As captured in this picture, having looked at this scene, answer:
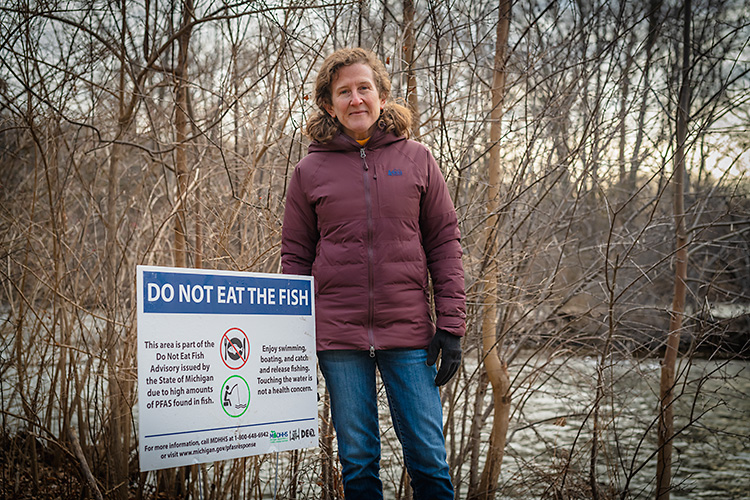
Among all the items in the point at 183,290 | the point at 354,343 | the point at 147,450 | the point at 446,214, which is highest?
the point at 446,214

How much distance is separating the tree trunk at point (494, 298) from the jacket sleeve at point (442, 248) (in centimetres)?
110

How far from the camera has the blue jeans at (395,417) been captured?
2.32m

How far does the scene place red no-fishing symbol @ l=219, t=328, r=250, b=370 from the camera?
2281mm

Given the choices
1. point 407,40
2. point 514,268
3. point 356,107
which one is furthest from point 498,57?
point 356,107

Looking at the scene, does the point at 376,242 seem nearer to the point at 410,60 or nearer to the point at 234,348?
the point at 234,348

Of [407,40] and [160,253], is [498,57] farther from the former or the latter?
[160,253]

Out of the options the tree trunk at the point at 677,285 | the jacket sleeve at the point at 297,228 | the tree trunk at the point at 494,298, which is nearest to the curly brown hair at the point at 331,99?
the jacket sleeve at the point at 297,228

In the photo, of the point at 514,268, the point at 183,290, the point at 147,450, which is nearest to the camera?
the point at 147,450

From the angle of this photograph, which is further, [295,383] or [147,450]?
A: [295,383]

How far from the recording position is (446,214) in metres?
2.44

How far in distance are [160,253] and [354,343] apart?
108 inches

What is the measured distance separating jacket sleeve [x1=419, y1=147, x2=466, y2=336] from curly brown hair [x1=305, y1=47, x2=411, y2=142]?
0.59 ft

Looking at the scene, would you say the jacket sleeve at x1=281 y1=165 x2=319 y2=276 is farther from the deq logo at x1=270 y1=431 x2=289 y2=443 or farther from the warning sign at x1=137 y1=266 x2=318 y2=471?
the deq logo at x1=270 y1=431 x2=289 y2=443

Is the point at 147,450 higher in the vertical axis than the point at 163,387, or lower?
lower
